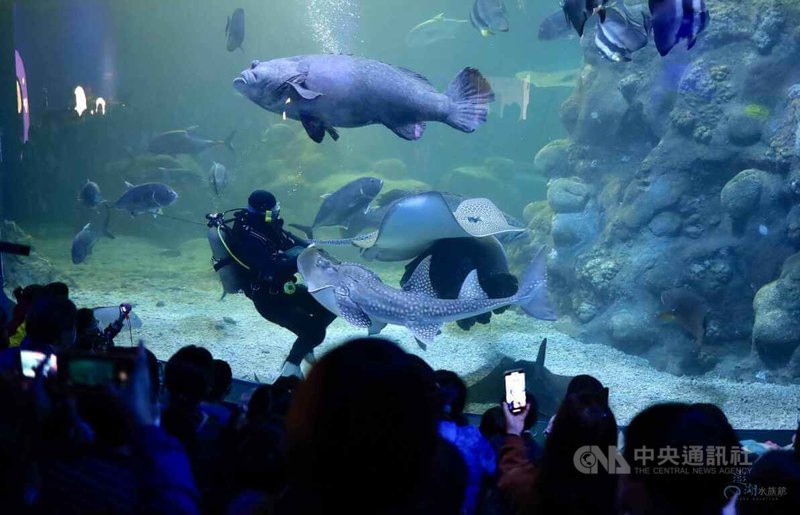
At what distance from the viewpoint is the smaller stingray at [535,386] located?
4.76 m

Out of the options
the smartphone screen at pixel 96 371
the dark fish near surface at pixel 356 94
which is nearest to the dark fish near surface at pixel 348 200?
the dark fish near surface at pixel 356 94

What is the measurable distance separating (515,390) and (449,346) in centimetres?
468

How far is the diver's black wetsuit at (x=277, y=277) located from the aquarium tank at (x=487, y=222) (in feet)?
0.09

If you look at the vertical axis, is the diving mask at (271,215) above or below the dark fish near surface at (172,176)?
below

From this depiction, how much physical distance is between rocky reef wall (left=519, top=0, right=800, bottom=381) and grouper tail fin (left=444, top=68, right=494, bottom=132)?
13.8 ft

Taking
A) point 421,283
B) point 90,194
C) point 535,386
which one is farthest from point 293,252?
point 90,194

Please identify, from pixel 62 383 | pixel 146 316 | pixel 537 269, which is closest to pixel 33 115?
pixel 146 316

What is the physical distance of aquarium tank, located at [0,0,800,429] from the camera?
437 cm

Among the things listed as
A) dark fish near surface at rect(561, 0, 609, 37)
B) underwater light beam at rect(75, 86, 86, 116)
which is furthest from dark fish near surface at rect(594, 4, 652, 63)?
underwater light beam at rect(75, 86, 86, 116)

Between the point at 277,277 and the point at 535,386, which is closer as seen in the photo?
the point at 277,277

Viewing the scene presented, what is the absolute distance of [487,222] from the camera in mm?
5383

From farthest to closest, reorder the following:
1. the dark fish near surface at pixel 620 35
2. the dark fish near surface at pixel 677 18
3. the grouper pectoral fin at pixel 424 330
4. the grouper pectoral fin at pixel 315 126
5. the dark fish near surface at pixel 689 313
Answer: the dark fish near surface at pixel 689 313 → the grouper pectoral fin at pixel 424 330 → the dark fish near surface at pixel 620 35 → the grouper pectoral fin at pixel 315 126 → the dark fish near surface at pixel 677 18

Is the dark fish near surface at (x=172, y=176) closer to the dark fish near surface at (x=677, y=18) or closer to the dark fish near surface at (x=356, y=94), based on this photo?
the dark fish near surface at (x=356, y=94)

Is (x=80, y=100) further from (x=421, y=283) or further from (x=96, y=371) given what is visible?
(x=96, y=371)
